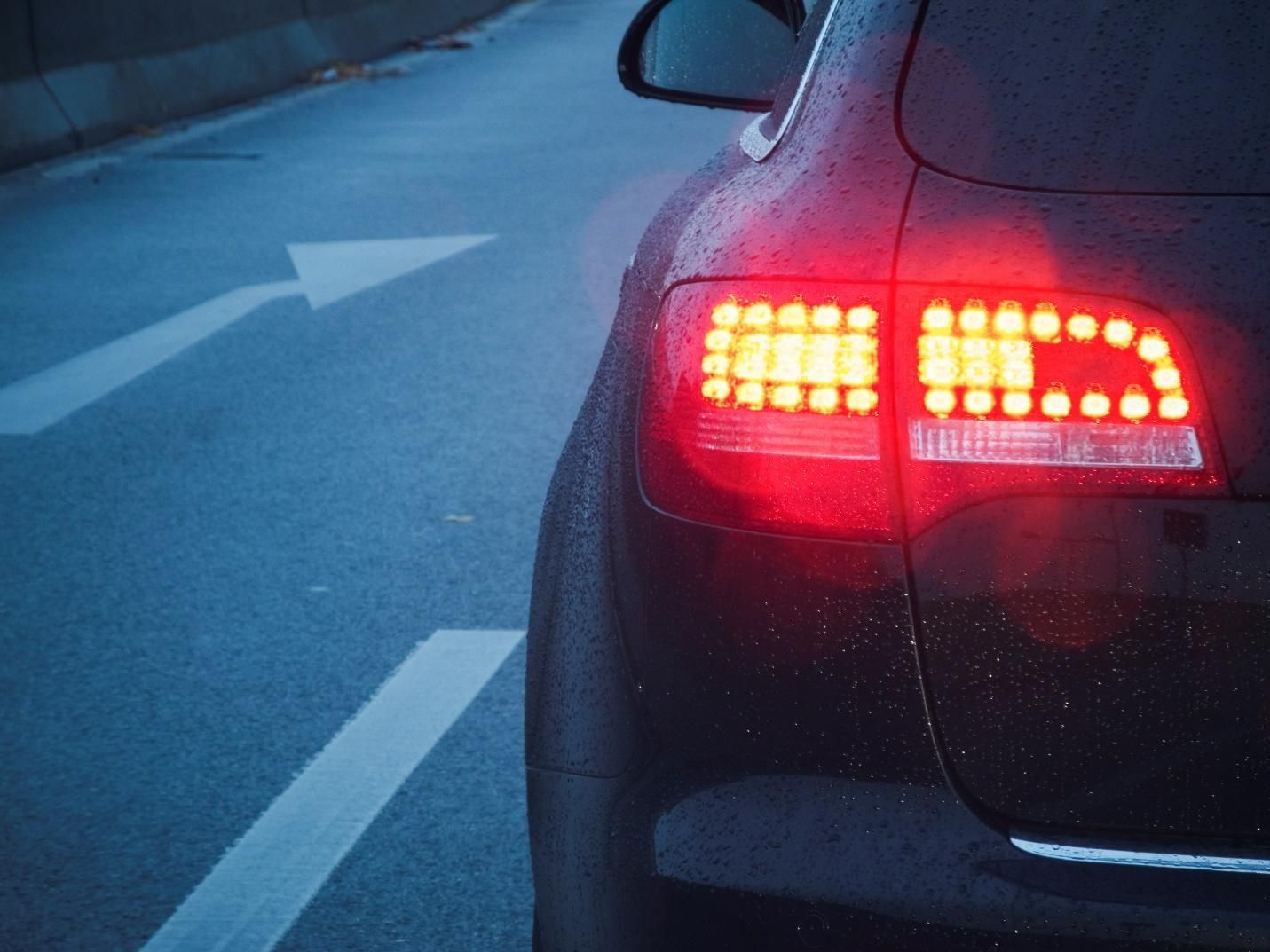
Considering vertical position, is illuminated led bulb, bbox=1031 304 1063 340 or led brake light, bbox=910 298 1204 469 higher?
illuminated led bulb, bbox=1031 304 1063 340

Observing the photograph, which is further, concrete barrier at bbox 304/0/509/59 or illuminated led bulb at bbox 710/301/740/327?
concrete barrier at bbox 304/0/509/59

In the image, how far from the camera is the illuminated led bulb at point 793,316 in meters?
2.04

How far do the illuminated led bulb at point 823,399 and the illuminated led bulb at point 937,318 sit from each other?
4.4 inches

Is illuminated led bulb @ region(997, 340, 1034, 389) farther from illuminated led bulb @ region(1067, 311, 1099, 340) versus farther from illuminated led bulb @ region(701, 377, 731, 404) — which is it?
illuminated led bulb @ region(701, 377, 731, 404)

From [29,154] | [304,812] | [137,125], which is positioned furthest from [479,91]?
[304,812]

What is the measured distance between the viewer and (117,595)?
541 centimetres

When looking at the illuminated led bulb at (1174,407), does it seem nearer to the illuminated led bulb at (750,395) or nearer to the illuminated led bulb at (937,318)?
the illuminated led bulb at (937,318)

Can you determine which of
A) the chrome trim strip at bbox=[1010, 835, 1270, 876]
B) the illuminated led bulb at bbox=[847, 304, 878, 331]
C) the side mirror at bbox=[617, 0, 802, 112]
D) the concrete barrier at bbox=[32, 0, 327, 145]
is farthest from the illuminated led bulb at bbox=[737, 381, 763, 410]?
the concrete barrier at bbox=[32, 0, 327, 145]

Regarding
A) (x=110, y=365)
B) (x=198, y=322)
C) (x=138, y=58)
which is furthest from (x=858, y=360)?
(x=138, y=58)

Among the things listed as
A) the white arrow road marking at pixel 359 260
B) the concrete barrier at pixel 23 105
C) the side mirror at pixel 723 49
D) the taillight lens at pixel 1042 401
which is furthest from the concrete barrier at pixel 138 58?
the taillight lens at pixel 1042 401

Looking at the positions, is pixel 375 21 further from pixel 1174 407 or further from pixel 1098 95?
pixel 1174 407

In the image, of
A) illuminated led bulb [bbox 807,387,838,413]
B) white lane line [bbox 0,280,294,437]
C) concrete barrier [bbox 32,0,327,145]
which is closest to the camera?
illuminated led bulb [bbox 807,387,838,413]

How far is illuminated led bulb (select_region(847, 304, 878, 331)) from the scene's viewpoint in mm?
2008

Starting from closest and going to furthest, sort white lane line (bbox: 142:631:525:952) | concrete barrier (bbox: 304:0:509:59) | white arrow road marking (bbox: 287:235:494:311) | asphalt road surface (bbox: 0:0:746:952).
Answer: white lane line (bbox: 142:631:525:952)
asphalt road surface (bbox: 0:0:746:952)
white arrow road marking (bbox: 287:235:494:311)
concrete barrier (bbox: 304:0:509:59)
